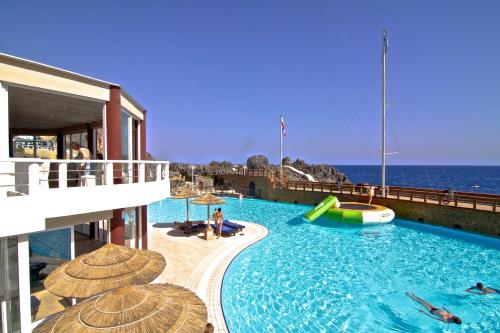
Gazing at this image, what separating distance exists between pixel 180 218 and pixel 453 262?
18.3m

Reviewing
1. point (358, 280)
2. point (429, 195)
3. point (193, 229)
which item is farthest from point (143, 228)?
point (429, 195)

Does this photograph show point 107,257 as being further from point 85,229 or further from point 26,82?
point 85,229

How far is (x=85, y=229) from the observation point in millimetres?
12516

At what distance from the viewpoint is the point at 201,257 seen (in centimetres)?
1198

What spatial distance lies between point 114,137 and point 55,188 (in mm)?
2515

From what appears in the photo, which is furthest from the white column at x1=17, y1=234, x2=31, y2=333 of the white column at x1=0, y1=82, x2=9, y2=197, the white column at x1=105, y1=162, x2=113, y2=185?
the white column at x1=105, y1=162, x2=113, y2=185

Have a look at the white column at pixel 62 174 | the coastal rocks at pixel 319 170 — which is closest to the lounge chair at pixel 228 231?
the white column at pixel 62 174

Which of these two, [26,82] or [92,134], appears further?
[92,134]

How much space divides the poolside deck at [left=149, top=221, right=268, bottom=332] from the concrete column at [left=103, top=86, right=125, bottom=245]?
2.31 meters

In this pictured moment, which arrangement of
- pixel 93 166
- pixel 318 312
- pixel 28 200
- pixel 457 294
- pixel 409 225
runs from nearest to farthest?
1. pixel 28 200
2. pixel 318 312
3. pixel 457 294
4. pixel 93 166
5. pixel 409 225

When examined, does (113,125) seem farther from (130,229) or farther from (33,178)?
(130,229)

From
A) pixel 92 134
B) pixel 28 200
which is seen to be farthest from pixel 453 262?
pixel 92 134

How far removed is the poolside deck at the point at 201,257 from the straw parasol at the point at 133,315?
329 cm

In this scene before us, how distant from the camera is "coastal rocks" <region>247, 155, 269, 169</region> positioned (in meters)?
61.0
